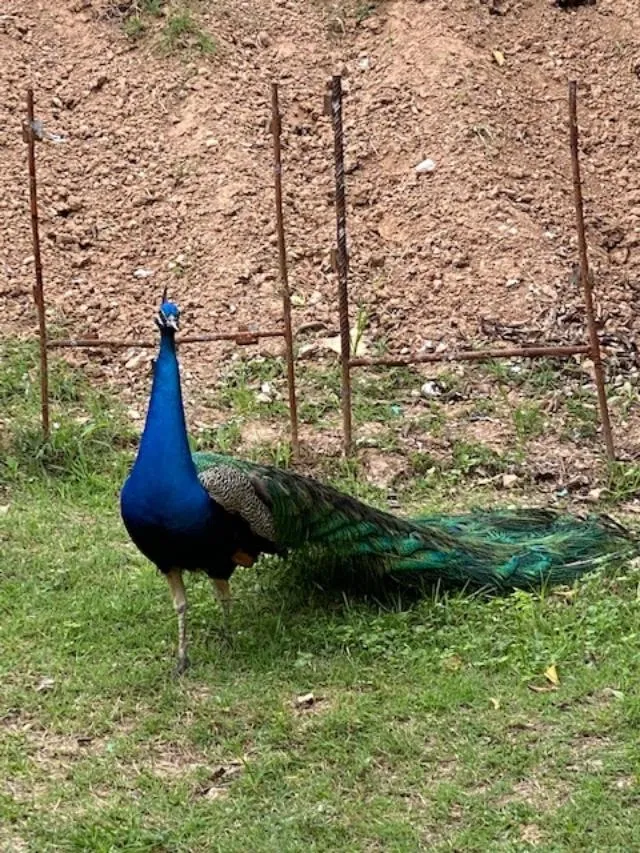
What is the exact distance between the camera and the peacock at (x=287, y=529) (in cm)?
458

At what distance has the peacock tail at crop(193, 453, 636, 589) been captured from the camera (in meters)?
4.81

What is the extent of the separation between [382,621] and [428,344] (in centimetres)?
287

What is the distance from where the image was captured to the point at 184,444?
4.60m

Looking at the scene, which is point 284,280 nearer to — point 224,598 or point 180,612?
point 224,598

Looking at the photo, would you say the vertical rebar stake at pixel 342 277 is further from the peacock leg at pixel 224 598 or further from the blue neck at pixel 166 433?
the blue neck at pixel 166 433

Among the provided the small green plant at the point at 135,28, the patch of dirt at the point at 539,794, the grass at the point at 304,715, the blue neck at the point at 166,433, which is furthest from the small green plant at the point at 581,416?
the small green plant at the point at 135,28

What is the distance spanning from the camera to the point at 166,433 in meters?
4.57

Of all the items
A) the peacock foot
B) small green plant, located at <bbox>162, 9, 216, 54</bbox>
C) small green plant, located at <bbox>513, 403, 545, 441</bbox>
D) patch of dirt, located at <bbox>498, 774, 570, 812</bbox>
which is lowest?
patch of dirt, located at <bbox>498, 774, 570, 812</bbox>

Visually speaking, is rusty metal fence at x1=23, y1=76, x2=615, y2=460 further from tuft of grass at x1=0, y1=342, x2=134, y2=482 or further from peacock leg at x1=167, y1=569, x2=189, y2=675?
peacock leg at x1=167, y1=569, x2=189, y2=675

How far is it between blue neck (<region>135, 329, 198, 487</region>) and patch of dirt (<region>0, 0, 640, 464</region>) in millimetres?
2181

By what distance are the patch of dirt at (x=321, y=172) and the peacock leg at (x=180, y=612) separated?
2.09 meters

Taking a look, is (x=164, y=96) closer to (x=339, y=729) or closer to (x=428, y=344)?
(x=428, y=344)

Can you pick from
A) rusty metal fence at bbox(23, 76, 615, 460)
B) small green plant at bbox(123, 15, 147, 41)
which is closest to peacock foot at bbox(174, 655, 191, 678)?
rusty metal fence at bbox(23, 76, 615, 460)

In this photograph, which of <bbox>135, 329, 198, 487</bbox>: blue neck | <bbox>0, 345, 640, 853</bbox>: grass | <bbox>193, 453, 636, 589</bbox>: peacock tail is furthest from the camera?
<bbox>193, 453, 636, 589</bbox>: peacock tail
